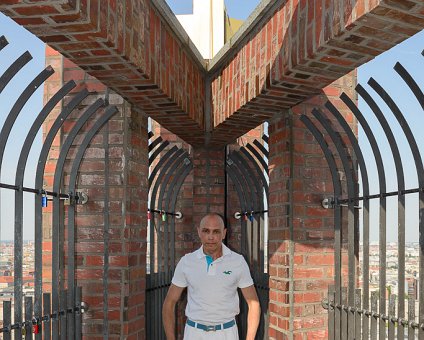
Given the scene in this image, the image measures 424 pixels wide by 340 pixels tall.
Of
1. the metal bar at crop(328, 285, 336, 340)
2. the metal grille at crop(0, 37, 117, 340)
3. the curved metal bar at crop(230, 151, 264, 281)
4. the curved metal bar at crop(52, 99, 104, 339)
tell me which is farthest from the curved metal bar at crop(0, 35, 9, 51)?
the curved metal bar at crop(230, 151, 264, 281)

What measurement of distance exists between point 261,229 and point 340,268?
69.1 inches

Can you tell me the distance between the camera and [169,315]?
4.00 metres

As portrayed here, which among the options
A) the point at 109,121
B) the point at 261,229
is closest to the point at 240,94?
the point at 109,121

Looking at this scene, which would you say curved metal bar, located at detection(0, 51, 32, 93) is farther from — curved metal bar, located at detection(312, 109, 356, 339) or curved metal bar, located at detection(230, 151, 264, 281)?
curved metal bar, located at detection(230, 151, 264, 281)

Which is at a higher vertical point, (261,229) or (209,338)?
(261,229)

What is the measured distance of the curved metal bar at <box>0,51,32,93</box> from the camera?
121 inches

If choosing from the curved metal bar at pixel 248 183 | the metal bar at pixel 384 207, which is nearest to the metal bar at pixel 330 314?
the metal bar at pixel 384 207

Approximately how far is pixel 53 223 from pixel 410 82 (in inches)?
102

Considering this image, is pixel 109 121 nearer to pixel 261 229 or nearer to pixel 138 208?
pixel 138 208

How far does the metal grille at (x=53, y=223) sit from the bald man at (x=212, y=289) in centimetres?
72

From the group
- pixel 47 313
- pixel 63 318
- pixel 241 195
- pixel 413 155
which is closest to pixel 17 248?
pixel 47 313

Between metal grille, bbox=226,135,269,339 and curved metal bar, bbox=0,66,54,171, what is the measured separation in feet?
9.46

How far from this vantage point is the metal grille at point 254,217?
5.89m

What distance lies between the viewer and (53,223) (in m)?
3.89
